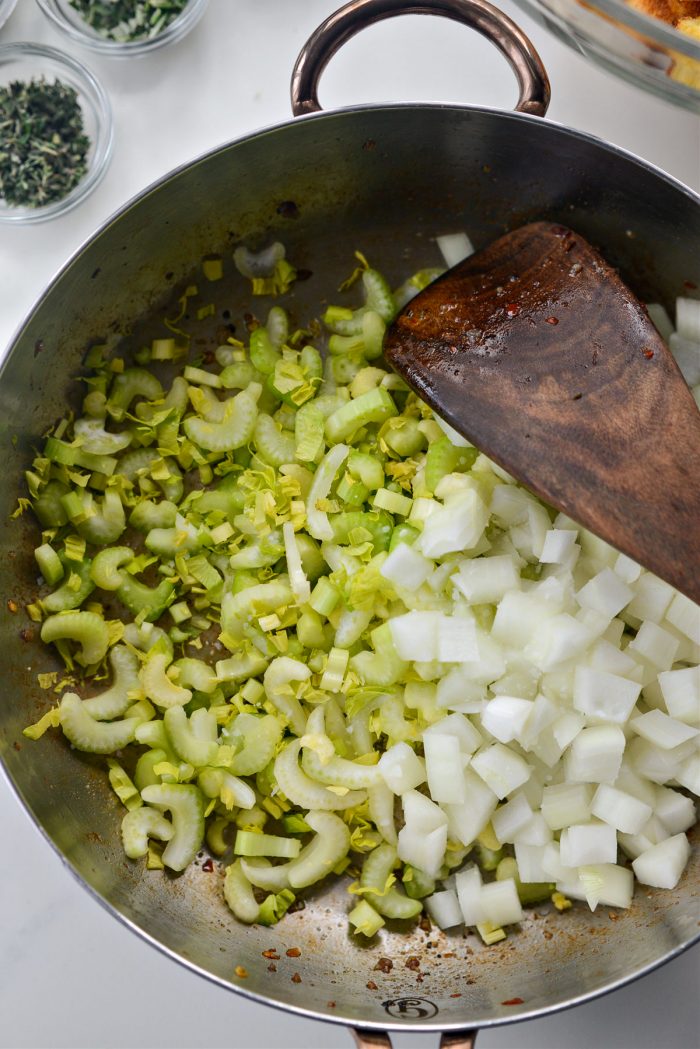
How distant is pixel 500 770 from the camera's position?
1.51 m

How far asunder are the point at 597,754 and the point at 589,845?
0.15 m

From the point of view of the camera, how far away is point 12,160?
176 centimetres

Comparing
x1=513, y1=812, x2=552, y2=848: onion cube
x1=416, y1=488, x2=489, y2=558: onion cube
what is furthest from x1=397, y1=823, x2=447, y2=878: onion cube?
x1=416, y1=488, x2=489, y2=558: onion cube

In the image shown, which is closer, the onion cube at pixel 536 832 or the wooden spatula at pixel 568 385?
the wooden spatula at pixel 568 385

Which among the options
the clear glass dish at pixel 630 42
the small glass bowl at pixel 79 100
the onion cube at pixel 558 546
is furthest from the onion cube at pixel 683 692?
the small glass bowl at pixel 79 100

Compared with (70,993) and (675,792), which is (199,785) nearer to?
(70,993)

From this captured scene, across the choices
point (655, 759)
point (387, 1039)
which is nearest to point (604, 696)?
point (655, 759)

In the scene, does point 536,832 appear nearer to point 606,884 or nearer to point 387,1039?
point 606,884

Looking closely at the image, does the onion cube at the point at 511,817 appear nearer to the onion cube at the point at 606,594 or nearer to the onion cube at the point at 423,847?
the onion cube at the point at 423,847

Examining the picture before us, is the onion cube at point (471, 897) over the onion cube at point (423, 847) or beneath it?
beneath

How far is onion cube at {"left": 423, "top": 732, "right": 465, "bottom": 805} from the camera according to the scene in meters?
1.50

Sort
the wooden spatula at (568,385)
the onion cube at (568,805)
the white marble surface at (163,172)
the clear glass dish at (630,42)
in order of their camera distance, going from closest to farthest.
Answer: the clear glass dish at (630,42)
the wooden spatula at (568,385)
the onion cube at (568,805)
the white marble surface at (163,172)

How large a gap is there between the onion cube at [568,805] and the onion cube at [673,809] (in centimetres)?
13

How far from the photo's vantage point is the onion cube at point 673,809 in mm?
1564
